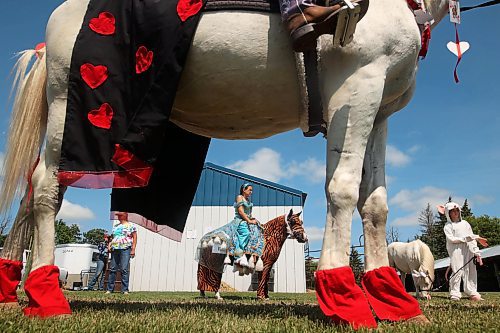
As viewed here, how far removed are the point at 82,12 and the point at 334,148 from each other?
82.9 inches

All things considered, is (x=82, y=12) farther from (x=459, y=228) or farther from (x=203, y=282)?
(x=459, y=228)

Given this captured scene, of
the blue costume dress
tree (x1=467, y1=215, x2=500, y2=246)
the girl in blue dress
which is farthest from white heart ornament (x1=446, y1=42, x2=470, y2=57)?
tree (x1=467, y1=215, x2=500, y2=246)

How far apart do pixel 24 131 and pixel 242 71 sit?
1.89 m

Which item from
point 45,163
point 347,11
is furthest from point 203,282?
point 347,11

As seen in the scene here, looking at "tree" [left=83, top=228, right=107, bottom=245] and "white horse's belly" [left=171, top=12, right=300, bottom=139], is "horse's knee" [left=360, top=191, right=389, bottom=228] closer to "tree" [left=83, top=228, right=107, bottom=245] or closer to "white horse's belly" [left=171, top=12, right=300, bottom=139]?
"white horse's belly" [left=171, top=12, right=300, bottom=139]

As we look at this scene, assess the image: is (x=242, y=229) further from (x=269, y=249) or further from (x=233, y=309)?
(x=233, y=309)

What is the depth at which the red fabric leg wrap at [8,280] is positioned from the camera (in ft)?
9.97

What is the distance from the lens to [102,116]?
281 cm

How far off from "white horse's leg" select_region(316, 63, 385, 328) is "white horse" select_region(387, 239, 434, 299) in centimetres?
706

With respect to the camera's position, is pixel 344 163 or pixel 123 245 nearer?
pixel 344 163

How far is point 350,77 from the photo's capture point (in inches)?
96.3

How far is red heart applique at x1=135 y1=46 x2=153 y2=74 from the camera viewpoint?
110 inches

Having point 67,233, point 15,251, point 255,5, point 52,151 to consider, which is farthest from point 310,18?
point 67,233

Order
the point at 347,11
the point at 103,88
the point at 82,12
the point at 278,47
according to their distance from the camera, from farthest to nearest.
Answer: the point at 82,12 → the point at 103,88 → the point at 278,47 → the point at 347,11
